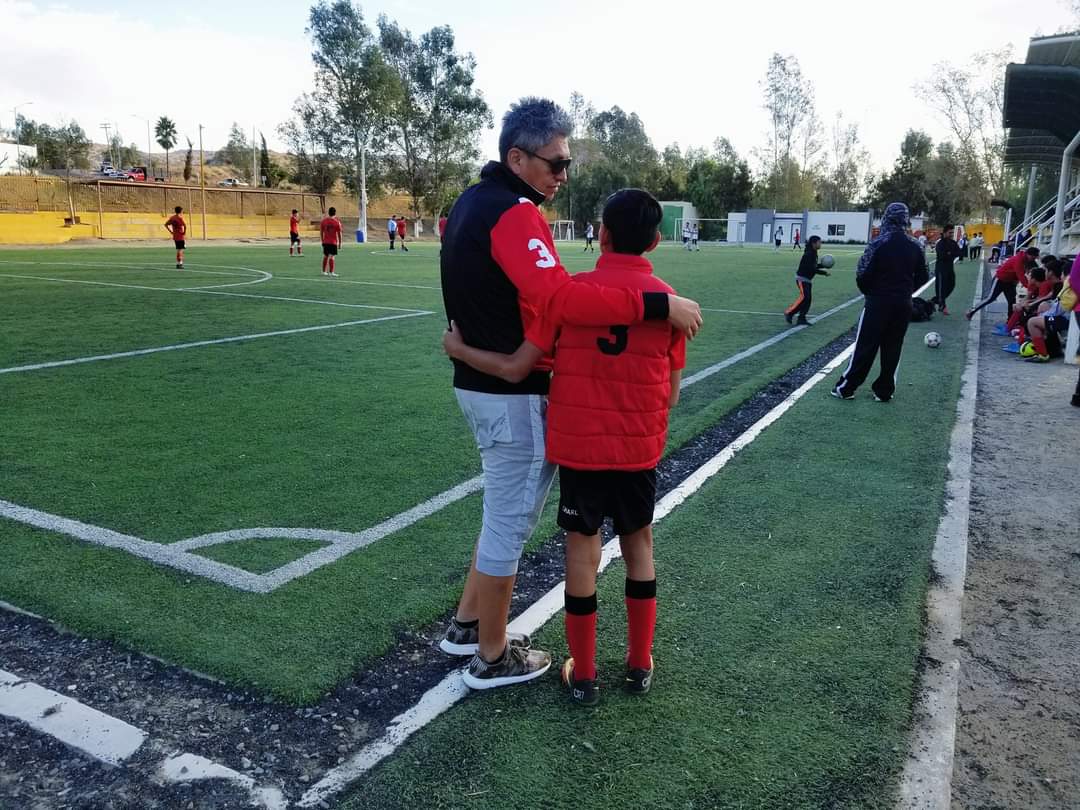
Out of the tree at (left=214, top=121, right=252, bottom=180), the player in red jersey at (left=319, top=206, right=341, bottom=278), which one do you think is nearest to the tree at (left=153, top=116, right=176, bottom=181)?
the tree at (left=214, top=121, right=252, bottom=180)

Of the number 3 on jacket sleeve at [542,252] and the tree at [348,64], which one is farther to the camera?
the tree at [348,64]

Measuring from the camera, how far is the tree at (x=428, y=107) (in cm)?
6919

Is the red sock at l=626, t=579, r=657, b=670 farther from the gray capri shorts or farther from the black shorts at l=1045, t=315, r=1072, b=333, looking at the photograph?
the black shorts at l=1045, t=315, r=1072, b=333

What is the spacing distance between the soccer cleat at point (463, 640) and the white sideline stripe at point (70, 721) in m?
1.12

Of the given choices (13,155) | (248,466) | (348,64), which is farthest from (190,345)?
(13,155)

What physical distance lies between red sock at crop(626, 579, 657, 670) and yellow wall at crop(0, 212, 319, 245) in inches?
1552

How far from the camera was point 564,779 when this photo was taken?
8.23ft

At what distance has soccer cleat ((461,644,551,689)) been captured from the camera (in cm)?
300

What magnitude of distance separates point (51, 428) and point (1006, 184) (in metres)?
73.8

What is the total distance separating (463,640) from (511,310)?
1.42 meters

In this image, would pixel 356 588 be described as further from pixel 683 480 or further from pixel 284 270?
pixel 284 270

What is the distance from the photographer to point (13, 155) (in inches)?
2749

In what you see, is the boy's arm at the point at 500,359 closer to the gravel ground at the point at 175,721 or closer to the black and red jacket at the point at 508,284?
the black and red jacket at the point at 508,284

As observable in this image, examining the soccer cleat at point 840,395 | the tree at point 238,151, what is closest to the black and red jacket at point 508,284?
the soccer cleat at point 840,395
